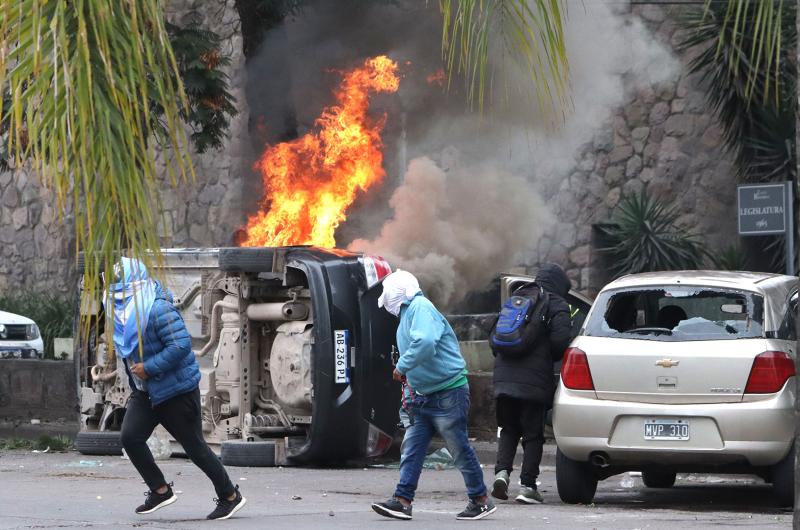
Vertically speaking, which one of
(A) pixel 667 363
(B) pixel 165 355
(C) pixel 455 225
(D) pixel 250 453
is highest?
(C) pixel 455 225

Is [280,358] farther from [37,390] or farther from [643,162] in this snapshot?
[643,162]

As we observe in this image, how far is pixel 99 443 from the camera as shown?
1177 centimetres

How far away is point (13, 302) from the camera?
20578 mm

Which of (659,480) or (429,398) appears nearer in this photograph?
(429,398)

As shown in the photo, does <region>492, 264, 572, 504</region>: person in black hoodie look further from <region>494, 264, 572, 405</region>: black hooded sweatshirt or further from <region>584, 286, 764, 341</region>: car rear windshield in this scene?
<region>584, 286, 764, 341</region>: car rear windshield

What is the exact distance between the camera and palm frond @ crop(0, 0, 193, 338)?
2566 millimetres

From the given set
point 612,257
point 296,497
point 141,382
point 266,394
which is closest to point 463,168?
point 612,257

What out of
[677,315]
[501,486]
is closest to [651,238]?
[677,315]

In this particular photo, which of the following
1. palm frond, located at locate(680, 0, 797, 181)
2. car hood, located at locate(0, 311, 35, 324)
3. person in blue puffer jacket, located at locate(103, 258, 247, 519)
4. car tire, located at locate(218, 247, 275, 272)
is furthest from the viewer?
car hood, located at locate(0, 311, 35, 324)

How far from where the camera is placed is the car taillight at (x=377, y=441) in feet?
35.2

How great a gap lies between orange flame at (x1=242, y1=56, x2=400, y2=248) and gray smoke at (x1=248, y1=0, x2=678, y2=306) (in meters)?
0.19

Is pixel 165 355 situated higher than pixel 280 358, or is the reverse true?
pixel 165 355

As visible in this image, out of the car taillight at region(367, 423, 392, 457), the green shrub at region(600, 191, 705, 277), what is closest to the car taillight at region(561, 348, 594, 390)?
the car taillight at region(367, 423, 392, 457)

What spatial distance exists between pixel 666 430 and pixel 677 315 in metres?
1.05
